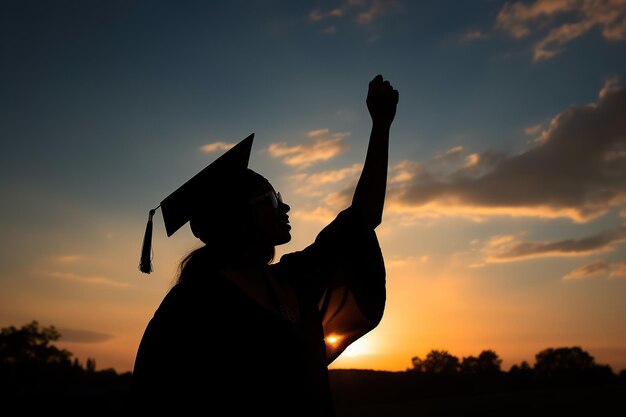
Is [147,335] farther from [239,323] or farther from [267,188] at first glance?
[267,188]

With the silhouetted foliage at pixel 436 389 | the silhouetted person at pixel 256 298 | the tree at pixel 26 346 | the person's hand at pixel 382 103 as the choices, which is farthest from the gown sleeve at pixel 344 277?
the tree at pixel 26 346

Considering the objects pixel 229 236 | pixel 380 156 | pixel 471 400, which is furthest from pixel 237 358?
pixel 471 400

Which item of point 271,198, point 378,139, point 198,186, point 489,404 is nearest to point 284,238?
point 271,198

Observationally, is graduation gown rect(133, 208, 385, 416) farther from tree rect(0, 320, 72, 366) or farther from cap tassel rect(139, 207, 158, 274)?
tree rect(0, 320, 72, 366)

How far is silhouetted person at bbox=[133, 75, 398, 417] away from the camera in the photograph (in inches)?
94.8

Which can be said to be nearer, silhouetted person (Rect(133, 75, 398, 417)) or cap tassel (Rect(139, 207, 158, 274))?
silhouetted person (Rect(133, 75, 398, 417))

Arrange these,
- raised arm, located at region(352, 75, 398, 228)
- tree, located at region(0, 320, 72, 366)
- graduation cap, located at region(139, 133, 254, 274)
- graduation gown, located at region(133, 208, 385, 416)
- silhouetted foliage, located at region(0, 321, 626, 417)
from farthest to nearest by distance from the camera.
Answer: tree, located at region(0, 320, 72, 366) < silhouetted foliage, located at region(0, 321, 626, 417) < graduation cap, located at region(139, 133, 254, 274) < raised arm, located at region(352, 75, 398, 228) < graduation gown, located at region(133, 208, 385, 416)

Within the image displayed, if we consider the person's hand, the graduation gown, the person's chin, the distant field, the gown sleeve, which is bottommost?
the distant field

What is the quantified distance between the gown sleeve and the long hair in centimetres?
22

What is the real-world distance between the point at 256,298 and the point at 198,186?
0.79 m

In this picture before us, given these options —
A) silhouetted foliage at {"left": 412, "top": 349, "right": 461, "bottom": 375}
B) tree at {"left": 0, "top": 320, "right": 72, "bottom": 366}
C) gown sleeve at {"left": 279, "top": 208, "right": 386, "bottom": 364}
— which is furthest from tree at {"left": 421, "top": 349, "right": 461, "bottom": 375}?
gown sleeve at {"left": 279, "top": 208, "right": 386, "bottom": 364}

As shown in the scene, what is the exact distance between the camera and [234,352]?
2443 millimetres

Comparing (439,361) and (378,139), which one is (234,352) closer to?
(378,139)

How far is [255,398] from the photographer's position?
2.37 metres
